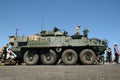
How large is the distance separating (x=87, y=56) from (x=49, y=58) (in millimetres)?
2739

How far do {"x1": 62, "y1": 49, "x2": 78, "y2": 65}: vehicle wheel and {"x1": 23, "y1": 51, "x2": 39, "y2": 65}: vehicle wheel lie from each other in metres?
2.11

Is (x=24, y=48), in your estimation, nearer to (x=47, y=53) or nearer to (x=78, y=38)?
(x=47, y=53)

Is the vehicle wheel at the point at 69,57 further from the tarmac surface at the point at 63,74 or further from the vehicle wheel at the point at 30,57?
the tarmac surface at the point at 63,74

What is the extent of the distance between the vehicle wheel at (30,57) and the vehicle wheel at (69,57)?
2.11 metres

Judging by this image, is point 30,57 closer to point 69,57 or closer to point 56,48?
point 56,48

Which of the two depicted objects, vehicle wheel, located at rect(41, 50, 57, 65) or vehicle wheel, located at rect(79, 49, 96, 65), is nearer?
vehicle wheel, located at rect(79, 49, 96, 65)

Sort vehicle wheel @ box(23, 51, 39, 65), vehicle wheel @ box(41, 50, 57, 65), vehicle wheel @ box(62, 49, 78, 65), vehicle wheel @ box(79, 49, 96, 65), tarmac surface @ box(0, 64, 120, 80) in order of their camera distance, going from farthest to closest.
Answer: vehicle wheel @ box(23, 51, 39, 65)
vehicle wheel @ box(41, 50, 57, 65)
vehicle wheel @ box(62, 49, 78, 65)
vehicle wheel @ box(79, 49, 96, 65)
tarmac surface @ box(0, 64, 120, 80)

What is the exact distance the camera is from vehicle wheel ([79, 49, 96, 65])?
1939 centimetres

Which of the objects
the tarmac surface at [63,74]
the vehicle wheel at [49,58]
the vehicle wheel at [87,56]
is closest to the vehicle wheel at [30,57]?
the vehicle wheel at [49,58]

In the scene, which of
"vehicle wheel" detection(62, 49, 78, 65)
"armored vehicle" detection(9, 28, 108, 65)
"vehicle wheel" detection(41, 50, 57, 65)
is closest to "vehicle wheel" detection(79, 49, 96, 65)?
"armored vehicle" detection(9, 28, 108, 65)

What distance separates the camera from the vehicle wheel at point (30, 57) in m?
20.3

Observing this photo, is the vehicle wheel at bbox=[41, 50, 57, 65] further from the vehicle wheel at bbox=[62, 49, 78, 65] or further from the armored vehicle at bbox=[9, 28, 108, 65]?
the vehicle wheel at bbox=[62, 49, 78, 65]

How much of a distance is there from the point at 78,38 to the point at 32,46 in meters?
3.39

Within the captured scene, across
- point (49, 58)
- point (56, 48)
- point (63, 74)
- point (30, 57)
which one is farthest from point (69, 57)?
point (63, 74)
